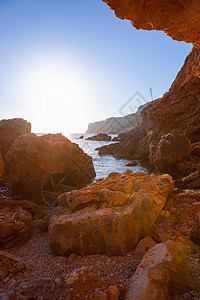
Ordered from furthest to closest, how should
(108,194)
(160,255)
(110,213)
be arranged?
(108,194), (110,213), (160,255)

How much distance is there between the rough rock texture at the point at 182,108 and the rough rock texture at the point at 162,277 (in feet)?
96.3

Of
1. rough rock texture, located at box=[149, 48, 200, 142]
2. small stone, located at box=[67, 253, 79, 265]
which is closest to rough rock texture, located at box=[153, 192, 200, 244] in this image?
small stone, located at box=[67, 253, 79, 265]

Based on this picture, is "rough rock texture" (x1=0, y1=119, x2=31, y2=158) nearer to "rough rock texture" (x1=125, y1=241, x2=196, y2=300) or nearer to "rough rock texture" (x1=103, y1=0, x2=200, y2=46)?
"rough rock texture" (x1=103, y1=0, x2=200, y2=46)

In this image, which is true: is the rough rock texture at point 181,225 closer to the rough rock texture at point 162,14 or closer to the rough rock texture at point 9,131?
the rough rock texture at point 162,14

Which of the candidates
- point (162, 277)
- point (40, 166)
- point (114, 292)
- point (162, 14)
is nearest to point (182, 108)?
point (162, 14)

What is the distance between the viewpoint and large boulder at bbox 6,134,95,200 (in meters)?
20.1

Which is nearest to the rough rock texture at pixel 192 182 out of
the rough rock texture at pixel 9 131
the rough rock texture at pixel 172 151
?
the rough rock texture at pixel 172 151

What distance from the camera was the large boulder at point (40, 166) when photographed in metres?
20.1

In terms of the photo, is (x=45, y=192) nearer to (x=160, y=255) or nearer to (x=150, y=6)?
(x=160, y=255)

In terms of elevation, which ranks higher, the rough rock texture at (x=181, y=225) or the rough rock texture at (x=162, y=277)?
the rough rock texture at (x=162, y=277)

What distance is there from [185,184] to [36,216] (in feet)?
41.6

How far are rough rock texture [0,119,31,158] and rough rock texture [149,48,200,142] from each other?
109ft

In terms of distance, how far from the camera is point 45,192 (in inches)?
745

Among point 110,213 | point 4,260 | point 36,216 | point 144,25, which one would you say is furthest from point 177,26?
point 36,216
